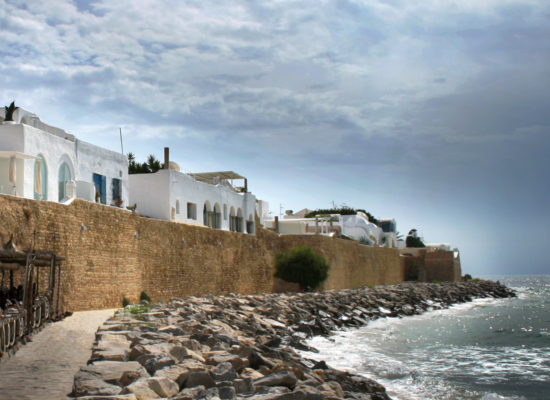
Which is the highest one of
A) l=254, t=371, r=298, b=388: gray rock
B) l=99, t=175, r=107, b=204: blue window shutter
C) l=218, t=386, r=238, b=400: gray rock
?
l=99, t=175, r=107, b=204: blue window shutter

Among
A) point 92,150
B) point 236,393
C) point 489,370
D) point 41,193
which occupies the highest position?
point 92,150

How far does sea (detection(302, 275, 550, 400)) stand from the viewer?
12320 millimetres

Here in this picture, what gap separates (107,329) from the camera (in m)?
11.9

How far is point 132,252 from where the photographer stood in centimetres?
2166

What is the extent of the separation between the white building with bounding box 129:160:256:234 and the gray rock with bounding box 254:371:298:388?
2068 cm

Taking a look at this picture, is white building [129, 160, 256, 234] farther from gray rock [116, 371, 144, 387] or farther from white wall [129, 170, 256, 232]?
gray rock [116, 371, 144, 387]

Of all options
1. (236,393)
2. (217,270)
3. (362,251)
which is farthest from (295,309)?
(362,251)

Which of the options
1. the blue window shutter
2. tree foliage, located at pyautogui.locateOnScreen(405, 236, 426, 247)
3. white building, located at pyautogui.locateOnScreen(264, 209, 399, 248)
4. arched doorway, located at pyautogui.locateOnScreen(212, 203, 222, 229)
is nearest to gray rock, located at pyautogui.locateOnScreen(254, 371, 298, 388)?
the blue window shutter

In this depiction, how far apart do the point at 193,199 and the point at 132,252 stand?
9.48 m

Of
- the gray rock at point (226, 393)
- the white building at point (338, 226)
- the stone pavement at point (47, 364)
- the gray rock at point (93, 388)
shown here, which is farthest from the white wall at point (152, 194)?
the gray rock at point (93, 388)

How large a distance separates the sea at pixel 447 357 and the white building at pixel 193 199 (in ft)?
37.1

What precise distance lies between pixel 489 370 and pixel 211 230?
16.2 m

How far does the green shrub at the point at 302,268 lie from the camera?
34250 millimetres

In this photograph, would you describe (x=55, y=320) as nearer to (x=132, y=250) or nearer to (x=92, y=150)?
(x=132, y=250)
